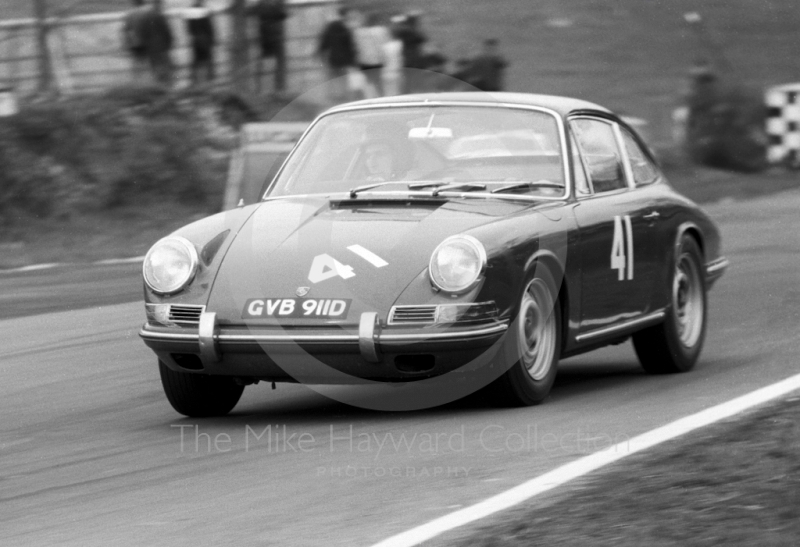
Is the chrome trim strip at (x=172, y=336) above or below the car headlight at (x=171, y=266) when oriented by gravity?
below

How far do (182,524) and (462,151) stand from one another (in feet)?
9.27

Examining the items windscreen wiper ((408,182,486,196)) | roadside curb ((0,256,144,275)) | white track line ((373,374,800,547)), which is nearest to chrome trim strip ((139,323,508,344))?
white track line ((373,374,800,547))

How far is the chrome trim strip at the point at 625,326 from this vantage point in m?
6.49

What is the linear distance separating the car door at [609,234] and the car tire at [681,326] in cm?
32

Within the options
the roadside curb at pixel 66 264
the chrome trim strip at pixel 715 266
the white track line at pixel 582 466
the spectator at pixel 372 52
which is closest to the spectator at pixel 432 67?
the spectator at pixel 372 52

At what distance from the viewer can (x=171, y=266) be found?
6004mm

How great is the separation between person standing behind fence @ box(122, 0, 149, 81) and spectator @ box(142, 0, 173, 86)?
0.06 meters

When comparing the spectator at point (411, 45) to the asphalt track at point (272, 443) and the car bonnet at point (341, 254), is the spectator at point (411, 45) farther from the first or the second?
the car bonnet at point (341, 254)

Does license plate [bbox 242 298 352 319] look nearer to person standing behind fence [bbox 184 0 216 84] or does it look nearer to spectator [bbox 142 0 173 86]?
spectator [bbox 142 0 173 86]

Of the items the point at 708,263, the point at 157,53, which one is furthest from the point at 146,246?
the point at 708,263

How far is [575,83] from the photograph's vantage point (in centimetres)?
2656

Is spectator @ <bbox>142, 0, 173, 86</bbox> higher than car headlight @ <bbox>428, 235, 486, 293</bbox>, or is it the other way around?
car headlight @ <bbox>428, 235, 486, 293</bbox>

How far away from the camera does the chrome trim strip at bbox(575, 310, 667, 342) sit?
6.49 m

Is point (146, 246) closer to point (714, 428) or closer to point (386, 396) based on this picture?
point (386, 396)
